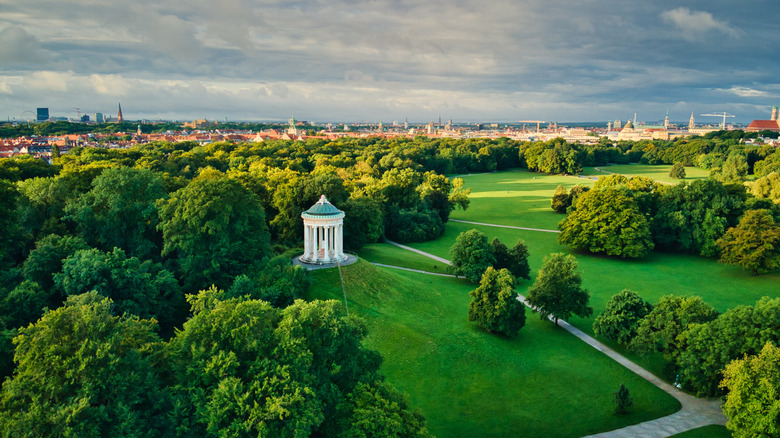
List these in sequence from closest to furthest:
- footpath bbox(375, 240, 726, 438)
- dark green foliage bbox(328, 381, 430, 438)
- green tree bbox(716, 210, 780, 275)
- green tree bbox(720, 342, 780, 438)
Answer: dark green foliage bbox(328, 381, 430, 438) < green tree bbox(720, 342, 780, 438) < footpath bbox(375, 240, 726, 438) < green tree bbox(716, 210, 780, 275)

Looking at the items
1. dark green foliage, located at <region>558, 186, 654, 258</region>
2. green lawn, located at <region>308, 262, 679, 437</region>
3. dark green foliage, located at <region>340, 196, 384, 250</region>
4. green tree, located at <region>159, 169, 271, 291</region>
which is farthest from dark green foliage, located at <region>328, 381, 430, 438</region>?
dark green foliage, located at <region>558, 186, 654, 258</region>

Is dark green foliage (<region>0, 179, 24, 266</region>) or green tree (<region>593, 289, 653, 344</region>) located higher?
dark green foliage (<region>0, 179, 24, 266</region>)

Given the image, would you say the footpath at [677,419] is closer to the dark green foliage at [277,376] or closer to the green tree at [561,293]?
the green tree at [561,293]

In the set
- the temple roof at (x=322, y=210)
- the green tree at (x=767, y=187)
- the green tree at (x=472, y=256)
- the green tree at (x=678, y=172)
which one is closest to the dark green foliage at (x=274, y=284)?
the temple roof at (x=322, y=210)

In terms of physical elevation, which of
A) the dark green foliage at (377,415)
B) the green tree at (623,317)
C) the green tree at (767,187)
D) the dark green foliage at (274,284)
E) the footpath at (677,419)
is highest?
the green tree at (767,187)

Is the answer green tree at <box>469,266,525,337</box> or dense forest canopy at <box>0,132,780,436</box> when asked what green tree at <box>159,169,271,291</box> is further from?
green tree at <box>469,266,525,337</box>
